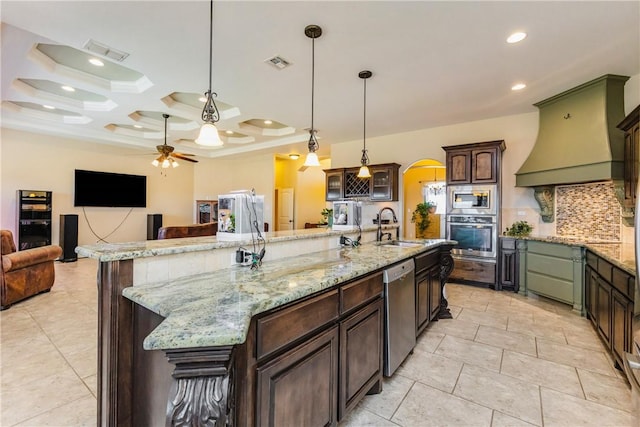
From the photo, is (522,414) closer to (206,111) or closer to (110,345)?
(110,345)

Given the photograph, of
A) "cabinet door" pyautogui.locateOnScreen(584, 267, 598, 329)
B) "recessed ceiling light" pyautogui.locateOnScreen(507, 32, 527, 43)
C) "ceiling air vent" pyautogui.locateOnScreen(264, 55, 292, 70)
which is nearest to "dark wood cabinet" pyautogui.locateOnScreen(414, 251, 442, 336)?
"cabinet door" pyautogui.locateOnScreen(584, 267, 598, 329)

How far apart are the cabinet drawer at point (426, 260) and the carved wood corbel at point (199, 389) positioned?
205 centimetres

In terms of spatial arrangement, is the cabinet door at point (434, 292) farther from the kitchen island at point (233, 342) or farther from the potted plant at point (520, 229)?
the potted plant at point (520, 229)

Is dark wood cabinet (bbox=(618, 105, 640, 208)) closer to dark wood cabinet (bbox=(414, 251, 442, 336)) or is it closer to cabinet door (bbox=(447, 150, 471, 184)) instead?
cabinet door (bbox=(447, 150, 471, 184))

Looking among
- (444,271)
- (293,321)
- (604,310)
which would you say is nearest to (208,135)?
(293,321)

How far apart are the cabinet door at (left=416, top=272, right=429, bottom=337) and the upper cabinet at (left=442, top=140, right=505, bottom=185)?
8.52 feet

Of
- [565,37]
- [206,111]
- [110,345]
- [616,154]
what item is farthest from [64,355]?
[616,154]

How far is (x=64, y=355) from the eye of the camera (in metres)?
2.50

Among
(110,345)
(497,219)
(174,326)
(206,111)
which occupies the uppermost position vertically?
(206,111)

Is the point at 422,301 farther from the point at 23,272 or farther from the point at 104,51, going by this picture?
the point at 23,272

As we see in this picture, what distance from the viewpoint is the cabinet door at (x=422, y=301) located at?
2623 mm

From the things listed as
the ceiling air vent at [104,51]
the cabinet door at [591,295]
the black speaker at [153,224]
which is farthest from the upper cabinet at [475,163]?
the black speaker at [153,224]

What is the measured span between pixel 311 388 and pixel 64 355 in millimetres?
2523

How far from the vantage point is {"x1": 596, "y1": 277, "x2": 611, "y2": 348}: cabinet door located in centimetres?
249
